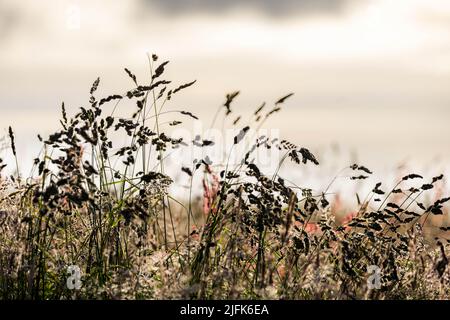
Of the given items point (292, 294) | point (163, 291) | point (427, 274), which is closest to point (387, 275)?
point (427, 274)

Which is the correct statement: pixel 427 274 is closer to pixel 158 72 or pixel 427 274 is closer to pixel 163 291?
pixel 163 291

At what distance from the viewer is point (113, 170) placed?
4.79 metres

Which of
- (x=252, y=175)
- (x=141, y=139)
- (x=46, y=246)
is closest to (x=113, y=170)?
(x=141, y=139)

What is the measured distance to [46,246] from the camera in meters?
4.66

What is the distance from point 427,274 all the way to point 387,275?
1.08 ft

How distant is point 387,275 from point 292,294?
0.61m
